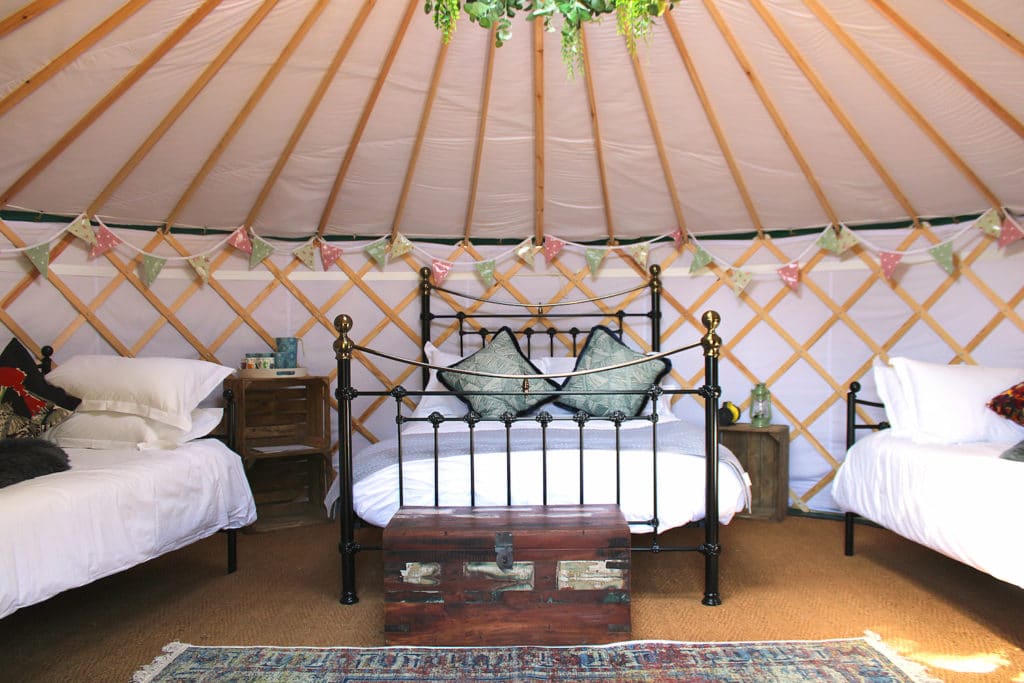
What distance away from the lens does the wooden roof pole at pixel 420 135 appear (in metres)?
2.98

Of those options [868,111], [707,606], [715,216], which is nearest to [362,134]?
[715,216]

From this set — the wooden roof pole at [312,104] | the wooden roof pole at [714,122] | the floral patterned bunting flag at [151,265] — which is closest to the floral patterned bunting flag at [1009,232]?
the wooden roof pole at [714,122]

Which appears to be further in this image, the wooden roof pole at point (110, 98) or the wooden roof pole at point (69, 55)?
the wooden roof pole at point (110, 98)

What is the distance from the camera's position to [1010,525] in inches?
80.7

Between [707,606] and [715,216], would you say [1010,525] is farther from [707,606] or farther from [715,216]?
[715,216]

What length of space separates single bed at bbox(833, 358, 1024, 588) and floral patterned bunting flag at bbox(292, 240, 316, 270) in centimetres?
284

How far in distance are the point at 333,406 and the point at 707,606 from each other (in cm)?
241

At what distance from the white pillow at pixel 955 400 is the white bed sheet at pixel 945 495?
86 millimetres

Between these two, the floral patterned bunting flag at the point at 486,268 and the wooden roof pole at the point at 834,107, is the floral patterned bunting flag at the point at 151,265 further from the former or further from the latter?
the wooden roof pole at the point at 834,107

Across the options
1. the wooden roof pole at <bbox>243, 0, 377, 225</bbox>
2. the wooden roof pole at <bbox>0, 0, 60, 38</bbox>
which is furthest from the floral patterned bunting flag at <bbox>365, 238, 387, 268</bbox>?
the wooden roof pole at <bbox>0, 0, 60, 38</bbox>

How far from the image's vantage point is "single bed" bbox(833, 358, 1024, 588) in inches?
83.9

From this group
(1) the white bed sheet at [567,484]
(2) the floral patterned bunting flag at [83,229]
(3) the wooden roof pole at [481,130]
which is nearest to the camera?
(1) the white bed sheet at [567,484]

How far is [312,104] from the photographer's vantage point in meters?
3.10

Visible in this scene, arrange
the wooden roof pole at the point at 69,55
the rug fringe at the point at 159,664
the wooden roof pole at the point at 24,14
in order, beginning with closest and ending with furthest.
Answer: the rug fringe at the point at 159,664
the wooden roof pole at the point at 24,14
the wooden roof pole at the point at 69,55
